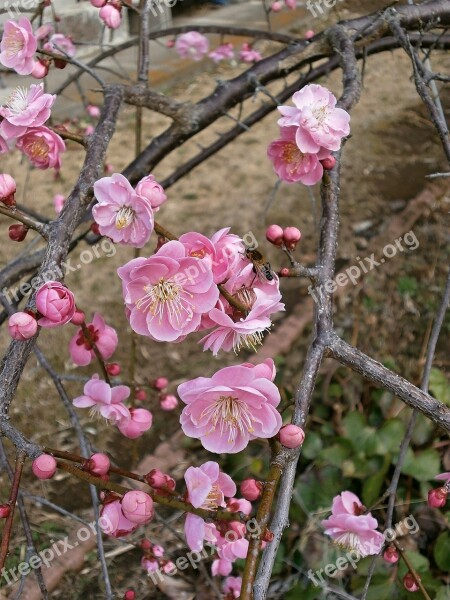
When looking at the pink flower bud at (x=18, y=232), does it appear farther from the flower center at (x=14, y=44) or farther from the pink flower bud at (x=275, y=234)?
the flower center at (x=14, y=44)

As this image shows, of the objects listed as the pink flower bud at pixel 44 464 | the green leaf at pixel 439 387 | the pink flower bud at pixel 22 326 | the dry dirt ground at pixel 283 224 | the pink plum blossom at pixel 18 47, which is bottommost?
the dry dirt ground at pixel 283 224

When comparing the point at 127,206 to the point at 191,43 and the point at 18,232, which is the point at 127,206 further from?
the point at 191,43

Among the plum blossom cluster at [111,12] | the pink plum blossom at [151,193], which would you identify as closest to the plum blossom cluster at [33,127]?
the pink plum blossom at [151,193]

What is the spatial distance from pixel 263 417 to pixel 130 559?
1.43 m

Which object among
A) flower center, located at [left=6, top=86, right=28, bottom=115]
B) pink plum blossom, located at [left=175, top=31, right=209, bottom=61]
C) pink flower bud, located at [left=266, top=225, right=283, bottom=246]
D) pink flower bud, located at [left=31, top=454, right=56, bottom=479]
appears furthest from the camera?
pink plum blossom, located at [left=175, top=31, right=209, bottom=61]

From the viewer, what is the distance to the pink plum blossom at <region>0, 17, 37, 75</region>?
128 cm

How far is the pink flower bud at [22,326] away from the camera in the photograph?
72 centimetres

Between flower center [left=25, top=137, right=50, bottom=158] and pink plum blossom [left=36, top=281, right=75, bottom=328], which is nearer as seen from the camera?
pink plum blossom [left=36, top=281, right=75, bottom=328]

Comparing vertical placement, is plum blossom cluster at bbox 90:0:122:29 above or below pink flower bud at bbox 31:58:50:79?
above

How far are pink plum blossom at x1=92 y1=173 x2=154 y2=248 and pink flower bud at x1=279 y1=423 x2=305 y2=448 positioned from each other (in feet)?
1.00

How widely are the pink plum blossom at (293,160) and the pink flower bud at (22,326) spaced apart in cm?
55

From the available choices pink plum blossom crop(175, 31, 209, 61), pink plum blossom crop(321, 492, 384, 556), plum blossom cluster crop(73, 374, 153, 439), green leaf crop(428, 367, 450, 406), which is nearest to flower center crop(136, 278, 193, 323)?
plum blossom cluster crop(73, 374, 153, 439)

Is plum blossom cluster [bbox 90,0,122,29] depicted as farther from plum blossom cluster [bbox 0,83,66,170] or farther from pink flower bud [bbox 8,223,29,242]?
pink flower bud [bbox 8,223,29,242]

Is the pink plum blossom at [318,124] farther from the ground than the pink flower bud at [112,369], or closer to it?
farther from the ground
